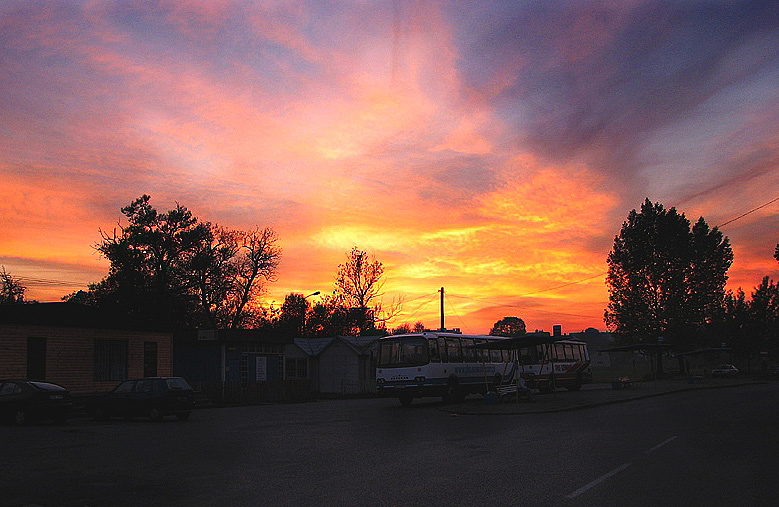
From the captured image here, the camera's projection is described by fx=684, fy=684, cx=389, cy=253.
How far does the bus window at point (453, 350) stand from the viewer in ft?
111

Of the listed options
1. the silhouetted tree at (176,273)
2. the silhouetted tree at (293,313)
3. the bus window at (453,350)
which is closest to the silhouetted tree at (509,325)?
the silhouetted tree at (293,313)

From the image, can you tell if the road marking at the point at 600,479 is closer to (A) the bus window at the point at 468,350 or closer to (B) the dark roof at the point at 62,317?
(A) the bus window at the point at 468,350

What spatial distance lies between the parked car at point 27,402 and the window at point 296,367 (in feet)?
97.4

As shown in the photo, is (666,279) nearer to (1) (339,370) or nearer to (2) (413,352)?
(1) (339,370)

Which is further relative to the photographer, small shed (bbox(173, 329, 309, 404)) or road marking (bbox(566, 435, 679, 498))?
small shed (bbox(173, 329, 309, 404))

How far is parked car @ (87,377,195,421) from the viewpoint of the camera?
24.9 m

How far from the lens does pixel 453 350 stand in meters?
34.3

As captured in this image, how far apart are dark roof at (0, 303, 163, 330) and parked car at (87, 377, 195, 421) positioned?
558 centimetres

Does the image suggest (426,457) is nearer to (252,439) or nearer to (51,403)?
(252,439)

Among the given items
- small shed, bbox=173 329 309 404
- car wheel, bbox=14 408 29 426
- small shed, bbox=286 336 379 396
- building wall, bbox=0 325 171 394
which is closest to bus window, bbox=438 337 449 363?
small shed, bbox=173 329 309 404

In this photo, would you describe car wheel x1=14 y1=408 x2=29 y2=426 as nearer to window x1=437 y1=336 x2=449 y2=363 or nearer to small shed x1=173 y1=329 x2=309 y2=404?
small shed x1=173 y1=329 x2=309 y2=404

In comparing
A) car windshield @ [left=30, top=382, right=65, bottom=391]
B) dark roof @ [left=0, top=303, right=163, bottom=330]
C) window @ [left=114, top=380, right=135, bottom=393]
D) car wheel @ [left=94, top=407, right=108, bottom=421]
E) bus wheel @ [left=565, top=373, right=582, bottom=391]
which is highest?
dark roof @ [left=0, top=303, right=163, bottom=330]

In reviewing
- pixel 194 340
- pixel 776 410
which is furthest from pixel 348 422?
pixel 194 340

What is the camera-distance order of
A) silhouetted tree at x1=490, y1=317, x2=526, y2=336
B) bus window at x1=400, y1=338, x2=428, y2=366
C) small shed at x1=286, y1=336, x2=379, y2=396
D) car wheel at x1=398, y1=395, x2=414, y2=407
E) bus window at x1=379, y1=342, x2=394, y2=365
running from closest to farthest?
1. bus window at x1=400, y1=338, x2=428, y2=366
2. car wheel at x1=398, y1=395, x2=414, y2=407
3. bus window at x1=379, y1=342, x2=394, y2=365
4. small shed at x1=286, y1=336, x2=379, y2=396
5. silhouetted tree at x1=490, y1=317, x2=526, y2=336
